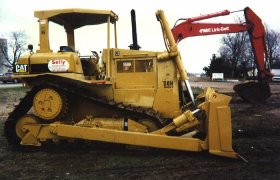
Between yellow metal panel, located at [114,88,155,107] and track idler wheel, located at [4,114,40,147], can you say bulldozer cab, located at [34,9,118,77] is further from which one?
track idler wheel, located at [4,114,40,147]

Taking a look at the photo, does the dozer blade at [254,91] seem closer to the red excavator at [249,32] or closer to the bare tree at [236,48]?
the red excavator at [249,32]

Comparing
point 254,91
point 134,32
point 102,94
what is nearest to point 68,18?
point 134,32

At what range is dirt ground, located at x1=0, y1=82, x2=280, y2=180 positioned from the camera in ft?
21.4

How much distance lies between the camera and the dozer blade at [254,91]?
17.3 metres

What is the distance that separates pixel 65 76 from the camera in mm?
8148

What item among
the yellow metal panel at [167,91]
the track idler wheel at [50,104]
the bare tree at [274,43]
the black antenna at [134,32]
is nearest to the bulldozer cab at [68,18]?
the black antenna at [134,32]

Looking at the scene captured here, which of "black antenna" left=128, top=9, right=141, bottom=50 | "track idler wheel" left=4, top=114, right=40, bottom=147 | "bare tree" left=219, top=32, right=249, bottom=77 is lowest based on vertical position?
"track idler wheel" left=4, top=114, right=40, bottom=147

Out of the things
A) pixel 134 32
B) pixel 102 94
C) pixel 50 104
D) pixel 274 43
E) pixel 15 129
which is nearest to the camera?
pixel 50 104

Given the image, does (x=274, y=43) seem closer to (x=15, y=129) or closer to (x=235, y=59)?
(x=235, y=59)

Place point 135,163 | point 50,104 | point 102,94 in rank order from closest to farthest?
point 135,163 < point 50,104 < point 102,94

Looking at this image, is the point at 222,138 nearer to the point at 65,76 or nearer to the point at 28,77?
the point at 65,76

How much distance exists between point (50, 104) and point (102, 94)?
1162 mm

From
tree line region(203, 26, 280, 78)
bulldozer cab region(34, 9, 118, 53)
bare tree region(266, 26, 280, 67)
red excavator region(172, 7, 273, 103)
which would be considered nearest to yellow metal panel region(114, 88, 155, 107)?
bulldozer cab region(34, 9, 118, 53)

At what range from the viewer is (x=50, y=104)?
8148 mm
